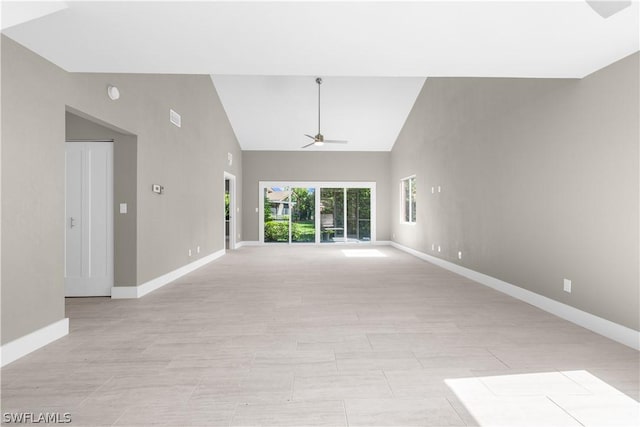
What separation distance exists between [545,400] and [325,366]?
135 cm

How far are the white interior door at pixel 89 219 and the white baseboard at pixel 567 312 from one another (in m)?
5.12

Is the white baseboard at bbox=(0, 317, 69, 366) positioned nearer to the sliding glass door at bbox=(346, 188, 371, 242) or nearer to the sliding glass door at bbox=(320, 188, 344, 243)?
the sliding glass door at bbox=(320, 188, 344, 243)

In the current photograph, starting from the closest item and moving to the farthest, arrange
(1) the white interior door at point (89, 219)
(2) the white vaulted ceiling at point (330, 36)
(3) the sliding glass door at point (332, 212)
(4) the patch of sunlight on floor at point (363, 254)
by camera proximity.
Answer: (2) the white vaulted ceiling at point (330, 36) → (1) the white interior door at point (89, 219) → (4) the patch of sunlight on floor at point (363, 254) → (3) the sliding glass door at point (332, 212)

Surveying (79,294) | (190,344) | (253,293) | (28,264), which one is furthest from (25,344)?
(253,293)

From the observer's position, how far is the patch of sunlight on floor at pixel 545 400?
6.17 feet

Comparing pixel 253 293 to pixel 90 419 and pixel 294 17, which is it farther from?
pixel 294 17

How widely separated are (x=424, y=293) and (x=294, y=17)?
3713 millimetres

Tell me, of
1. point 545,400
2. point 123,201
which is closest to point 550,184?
point 545,400

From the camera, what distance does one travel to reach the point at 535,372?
2410 millimetres

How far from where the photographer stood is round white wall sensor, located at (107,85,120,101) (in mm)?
3927

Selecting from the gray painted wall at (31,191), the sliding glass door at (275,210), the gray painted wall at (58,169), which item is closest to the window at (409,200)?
the sliding glass door at (275,210)

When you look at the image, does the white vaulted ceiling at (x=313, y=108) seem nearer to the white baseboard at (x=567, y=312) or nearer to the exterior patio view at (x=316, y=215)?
the exterior patio view at (x=316, y=215)

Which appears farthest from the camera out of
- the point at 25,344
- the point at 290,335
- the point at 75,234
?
the point at 75,234

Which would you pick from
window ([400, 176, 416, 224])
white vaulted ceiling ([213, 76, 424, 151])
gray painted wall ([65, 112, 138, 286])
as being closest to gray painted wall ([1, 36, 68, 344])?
gray painted wall ([65, 112, 138, 286])
